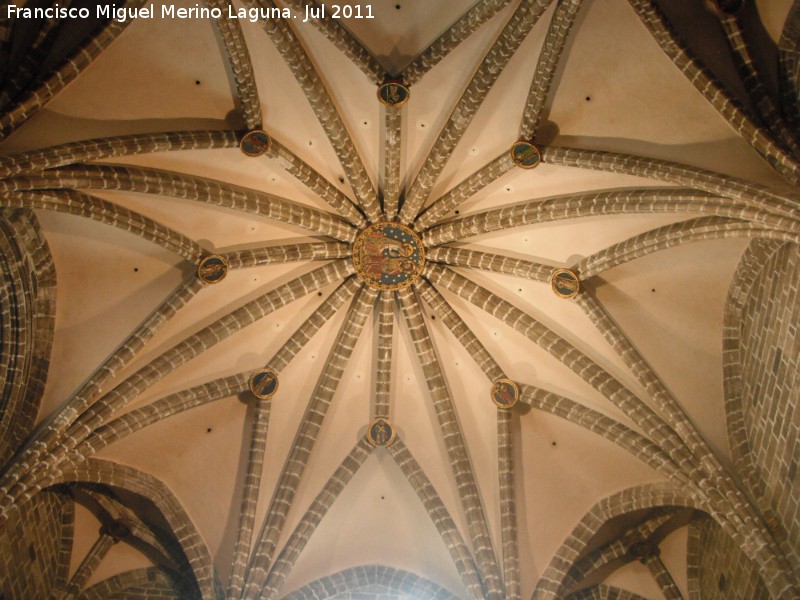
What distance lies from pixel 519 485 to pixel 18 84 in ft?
34.0

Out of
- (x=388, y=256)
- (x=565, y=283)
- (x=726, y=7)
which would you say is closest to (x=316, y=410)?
(x=388, y=256)

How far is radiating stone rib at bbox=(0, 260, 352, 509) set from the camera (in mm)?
13156

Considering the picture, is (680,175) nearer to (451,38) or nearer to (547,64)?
(547,64)

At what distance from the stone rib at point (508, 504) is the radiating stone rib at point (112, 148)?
690 centimetres

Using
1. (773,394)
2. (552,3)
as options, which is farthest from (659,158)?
(773,394)

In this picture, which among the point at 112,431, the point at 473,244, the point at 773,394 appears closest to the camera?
the point at 773,394

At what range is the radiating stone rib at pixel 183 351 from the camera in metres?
13.2

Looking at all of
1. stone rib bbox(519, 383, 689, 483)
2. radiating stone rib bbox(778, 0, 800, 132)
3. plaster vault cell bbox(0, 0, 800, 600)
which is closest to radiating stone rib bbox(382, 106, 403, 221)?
plaster vault cell bbox(0, 0, 800, 600)

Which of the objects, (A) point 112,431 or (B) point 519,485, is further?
(B) point 519,485

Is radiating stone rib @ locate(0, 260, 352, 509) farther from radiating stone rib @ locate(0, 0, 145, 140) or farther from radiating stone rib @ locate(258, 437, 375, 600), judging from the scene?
radiating stone rib @ locate(0, 0, 145, 140)

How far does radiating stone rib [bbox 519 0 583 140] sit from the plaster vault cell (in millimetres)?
88

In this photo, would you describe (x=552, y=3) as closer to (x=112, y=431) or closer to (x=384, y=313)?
(x=384, y=313)

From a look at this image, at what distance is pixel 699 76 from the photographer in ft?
41.1

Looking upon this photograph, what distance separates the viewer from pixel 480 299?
1556 cm
